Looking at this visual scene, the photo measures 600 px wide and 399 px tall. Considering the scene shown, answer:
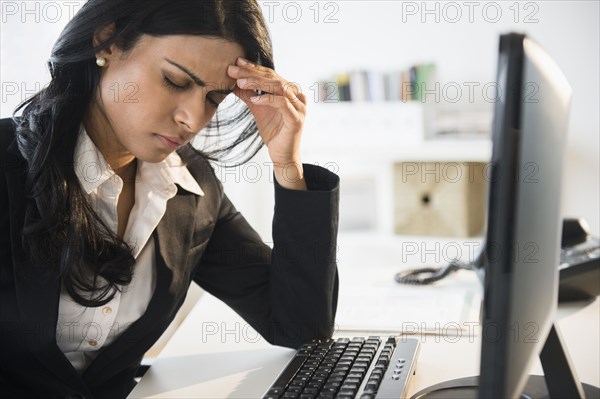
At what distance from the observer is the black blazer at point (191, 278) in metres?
1.18

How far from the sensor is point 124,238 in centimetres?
131

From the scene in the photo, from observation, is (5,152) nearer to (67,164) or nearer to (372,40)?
(67,164)

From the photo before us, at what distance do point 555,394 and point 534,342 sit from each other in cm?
21

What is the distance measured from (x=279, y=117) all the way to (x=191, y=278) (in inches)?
13.2

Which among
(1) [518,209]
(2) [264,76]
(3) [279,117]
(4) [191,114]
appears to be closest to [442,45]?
(3) [279,117]

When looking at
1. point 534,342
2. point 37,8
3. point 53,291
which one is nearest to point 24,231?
point 53,291

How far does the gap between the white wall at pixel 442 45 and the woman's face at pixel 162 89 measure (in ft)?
5.73

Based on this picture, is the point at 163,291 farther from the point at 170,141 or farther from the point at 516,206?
the point at 516,206

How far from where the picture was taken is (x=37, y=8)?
6.68ft

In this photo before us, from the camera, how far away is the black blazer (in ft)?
3.86

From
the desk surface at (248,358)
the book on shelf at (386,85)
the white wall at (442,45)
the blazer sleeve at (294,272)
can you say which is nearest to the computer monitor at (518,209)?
the desk surface at (248,358)

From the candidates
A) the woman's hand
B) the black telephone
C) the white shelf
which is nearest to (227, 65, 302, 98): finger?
the woman's hand

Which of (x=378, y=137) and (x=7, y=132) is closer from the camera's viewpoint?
(x=7, y=132)

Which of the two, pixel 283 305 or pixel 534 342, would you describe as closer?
pixel 534 342
